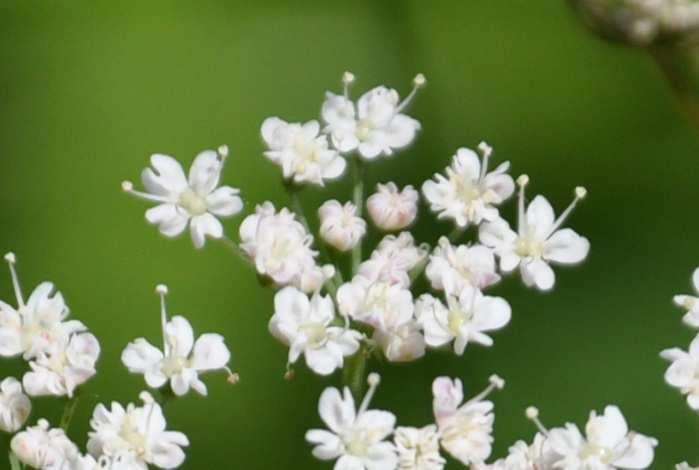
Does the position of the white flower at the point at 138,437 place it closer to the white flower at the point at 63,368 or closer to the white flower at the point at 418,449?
the white flower at the point at 63,368

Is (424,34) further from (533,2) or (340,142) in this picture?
(340,142)

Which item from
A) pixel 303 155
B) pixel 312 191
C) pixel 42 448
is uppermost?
pixel 312 191

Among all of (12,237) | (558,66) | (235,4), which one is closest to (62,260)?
(12,237)

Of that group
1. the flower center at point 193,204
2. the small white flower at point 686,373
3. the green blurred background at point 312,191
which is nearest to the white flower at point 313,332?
the flower center at point 193,204

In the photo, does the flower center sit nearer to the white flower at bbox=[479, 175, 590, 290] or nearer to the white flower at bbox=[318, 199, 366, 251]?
the white flower at bbox=[318, 199, 366, 251]

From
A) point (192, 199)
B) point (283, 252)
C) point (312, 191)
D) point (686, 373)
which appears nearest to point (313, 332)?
point (283, 252)

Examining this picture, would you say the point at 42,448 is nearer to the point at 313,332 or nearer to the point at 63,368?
the point at 63,368

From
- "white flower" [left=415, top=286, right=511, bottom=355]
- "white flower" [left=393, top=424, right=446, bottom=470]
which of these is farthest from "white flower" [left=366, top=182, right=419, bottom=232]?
"white flower" [left=393, top=424, right=446, bottom=470]
